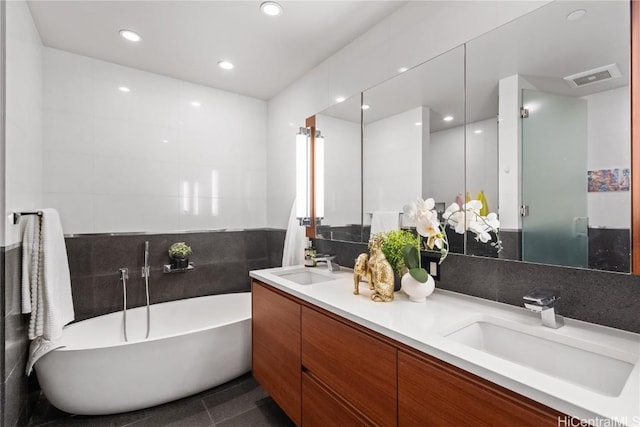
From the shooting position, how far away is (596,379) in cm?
87

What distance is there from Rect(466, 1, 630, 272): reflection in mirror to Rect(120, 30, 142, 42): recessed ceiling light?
2.15 meters

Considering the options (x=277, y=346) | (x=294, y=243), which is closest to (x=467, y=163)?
(x=277, y=346)

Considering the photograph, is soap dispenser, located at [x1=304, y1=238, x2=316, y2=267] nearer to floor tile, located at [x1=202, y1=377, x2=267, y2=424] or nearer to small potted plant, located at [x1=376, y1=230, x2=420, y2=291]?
small potted plant, located at [x1=376, y1=230, x2=420, y2=291]

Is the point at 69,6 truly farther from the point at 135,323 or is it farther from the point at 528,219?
the point at 528,219

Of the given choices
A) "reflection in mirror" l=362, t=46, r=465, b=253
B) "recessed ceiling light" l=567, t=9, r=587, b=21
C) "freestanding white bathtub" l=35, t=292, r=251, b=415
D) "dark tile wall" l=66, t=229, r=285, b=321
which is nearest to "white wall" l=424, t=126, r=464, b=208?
"reflection in mirror" l=362, t=46, r=465, b=253

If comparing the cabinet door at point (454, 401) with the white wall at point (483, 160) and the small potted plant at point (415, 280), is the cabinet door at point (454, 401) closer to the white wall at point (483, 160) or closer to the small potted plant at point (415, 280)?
the small potted plant at point (415, 280)

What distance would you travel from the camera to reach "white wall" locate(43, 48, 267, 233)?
2236 millimetres

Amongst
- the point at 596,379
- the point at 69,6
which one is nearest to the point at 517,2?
the point at 596,379

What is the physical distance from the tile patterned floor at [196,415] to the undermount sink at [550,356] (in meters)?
1.29

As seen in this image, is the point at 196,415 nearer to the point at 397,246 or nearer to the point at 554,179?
the point at 397,246

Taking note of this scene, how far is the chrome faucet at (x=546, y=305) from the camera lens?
97 centimetres

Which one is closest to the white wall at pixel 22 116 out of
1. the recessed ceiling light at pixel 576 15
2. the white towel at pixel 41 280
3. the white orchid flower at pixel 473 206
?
the white towel at pixel 41 280

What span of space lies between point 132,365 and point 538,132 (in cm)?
239

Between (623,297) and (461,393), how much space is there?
2.19 feet
